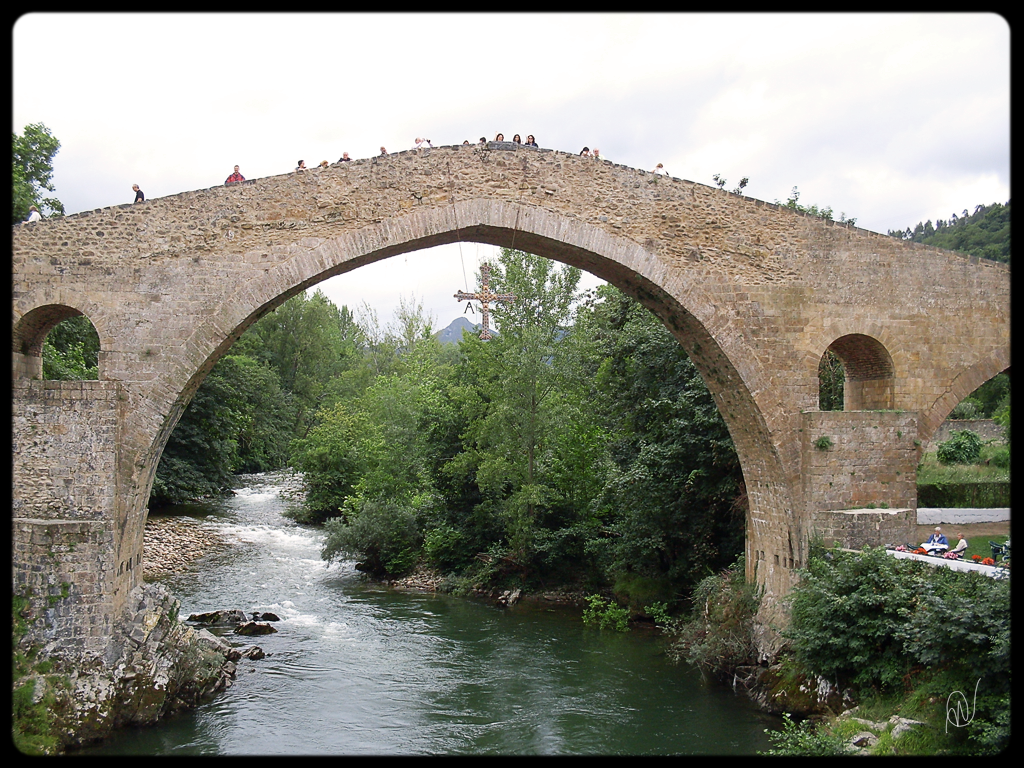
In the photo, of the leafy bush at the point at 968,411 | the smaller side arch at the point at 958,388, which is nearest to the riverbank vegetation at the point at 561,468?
the smaller side arch at the point at 958,388

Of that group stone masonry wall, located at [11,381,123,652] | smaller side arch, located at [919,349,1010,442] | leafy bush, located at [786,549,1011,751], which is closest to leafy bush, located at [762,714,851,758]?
leafy bush, located at [786,549,1011,751]

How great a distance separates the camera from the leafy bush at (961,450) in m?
17.3

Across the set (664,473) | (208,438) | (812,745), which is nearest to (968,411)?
(664,473)

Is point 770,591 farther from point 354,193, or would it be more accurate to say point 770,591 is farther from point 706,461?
point 354,193

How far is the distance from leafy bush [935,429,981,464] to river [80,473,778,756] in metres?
8.05

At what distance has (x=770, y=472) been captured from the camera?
1076 cm

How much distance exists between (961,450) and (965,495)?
6.75 ft

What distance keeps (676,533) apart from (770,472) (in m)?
3.68

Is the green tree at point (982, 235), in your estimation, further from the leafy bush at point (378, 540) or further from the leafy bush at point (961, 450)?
the leafy bush at point (378, 540)

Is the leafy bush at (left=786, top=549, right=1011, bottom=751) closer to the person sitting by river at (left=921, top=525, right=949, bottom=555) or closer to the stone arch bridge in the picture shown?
the person sitting by river at (left=921, top=525, right=949, bottom=555)

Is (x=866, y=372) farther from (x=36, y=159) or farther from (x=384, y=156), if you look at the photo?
(x=36, y=159)
